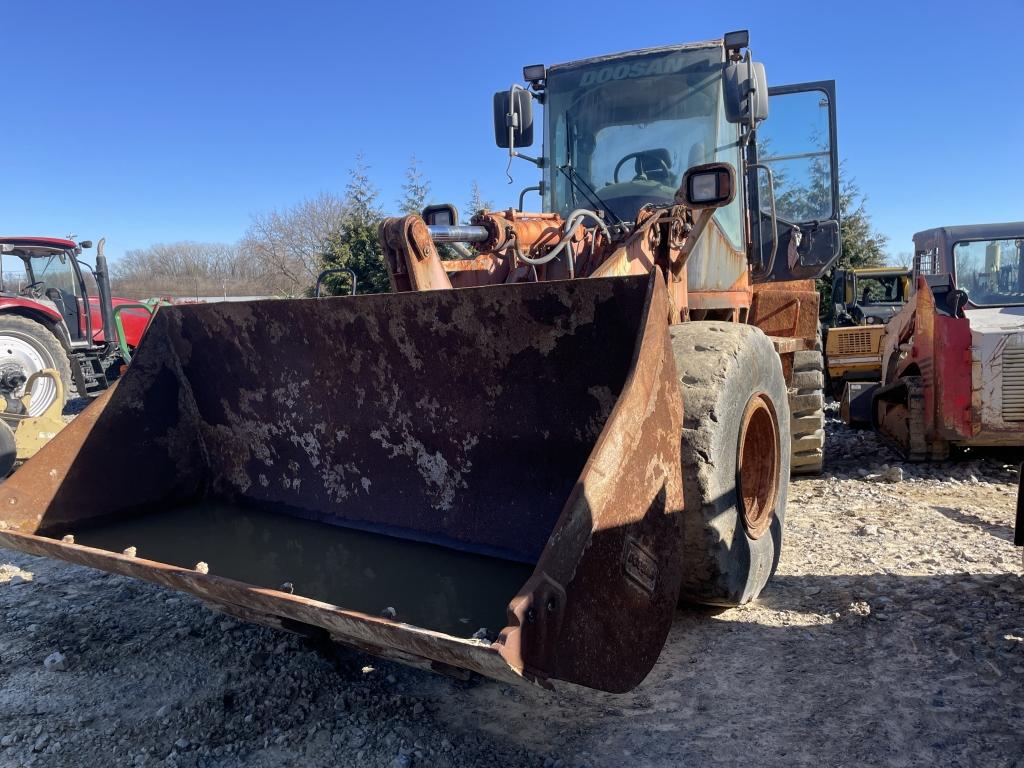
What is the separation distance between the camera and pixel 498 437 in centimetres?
313

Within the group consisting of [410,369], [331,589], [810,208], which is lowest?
[331,589]

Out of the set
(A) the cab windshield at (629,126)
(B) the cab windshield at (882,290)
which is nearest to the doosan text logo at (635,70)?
(A) the cab windshield at (629,126)

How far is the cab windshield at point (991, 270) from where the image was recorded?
689 cm

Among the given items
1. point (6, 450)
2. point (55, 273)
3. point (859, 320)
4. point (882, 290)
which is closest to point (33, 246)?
point (55, 273)

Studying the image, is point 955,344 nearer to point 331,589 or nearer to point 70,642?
point 331,589

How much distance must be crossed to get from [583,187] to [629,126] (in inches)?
18.8

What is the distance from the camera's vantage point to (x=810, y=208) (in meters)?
5.93

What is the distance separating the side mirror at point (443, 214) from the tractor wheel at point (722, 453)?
6.22ft

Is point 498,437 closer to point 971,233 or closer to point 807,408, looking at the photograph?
point 807,408

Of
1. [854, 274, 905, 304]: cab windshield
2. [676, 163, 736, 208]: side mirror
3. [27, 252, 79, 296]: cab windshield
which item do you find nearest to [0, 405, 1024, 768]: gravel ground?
[676, 163, 736, 208]: side mirror

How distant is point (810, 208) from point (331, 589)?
4.79 metres

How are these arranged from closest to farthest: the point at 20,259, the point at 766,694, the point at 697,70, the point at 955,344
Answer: the point at 766,694
the point at 697,70
the point at 955,344
the point at 20,259

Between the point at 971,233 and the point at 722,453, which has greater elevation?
the point at 971,233

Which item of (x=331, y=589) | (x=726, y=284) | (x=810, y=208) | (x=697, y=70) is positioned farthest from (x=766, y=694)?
(x=810, y=208)
